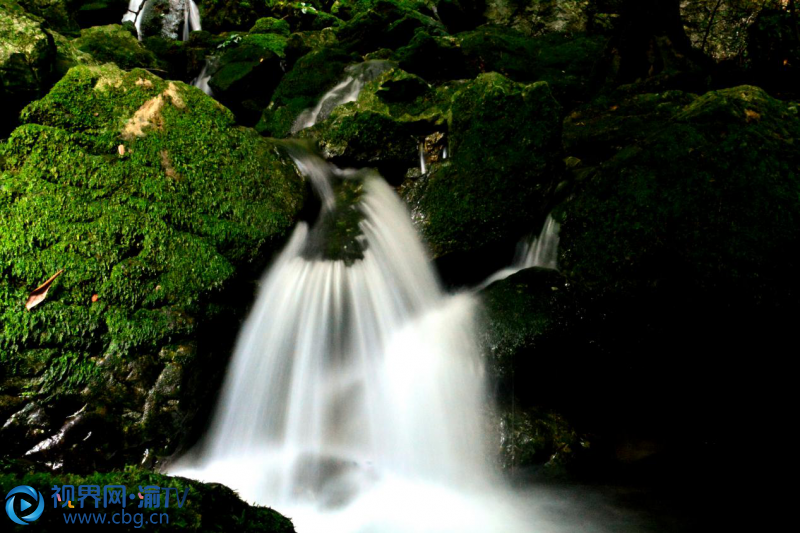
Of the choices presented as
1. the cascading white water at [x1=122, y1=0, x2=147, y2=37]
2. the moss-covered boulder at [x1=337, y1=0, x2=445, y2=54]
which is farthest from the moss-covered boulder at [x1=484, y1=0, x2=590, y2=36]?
the cascading white water at [x1=122, y1=0, x2=147, y2=37]

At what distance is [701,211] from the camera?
3.67 meters

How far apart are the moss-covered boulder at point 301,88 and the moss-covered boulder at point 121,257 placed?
10.2 feet

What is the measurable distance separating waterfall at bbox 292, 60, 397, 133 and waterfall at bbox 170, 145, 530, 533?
3.50 metres

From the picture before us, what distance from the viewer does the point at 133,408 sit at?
3209 millimetres

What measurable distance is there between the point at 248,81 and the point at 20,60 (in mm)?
4956

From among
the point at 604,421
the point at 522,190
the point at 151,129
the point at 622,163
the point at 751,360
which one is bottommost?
the point at 604,421

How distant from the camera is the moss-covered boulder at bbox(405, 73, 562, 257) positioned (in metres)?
4.72

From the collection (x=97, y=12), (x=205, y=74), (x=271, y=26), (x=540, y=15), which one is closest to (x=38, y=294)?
(x=205, y=74)

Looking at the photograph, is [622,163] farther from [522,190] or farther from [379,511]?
[379,511]

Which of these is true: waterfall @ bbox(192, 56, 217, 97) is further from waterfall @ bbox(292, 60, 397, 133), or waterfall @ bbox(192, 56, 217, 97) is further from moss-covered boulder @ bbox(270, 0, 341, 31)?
moss-covered boulder @ bbox(270, 0, 341, 31)

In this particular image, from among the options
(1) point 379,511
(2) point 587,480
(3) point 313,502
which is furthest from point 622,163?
(3) point 313,502

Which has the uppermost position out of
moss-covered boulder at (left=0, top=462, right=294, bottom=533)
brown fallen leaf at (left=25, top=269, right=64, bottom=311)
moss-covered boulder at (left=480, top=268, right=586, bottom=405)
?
moss-covered boulder at (left=0, top=462, right=294, bottom=533)

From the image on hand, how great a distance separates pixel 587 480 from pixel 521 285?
1.57 metres

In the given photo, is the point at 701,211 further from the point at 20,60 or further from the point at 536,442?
the point at 20,60
